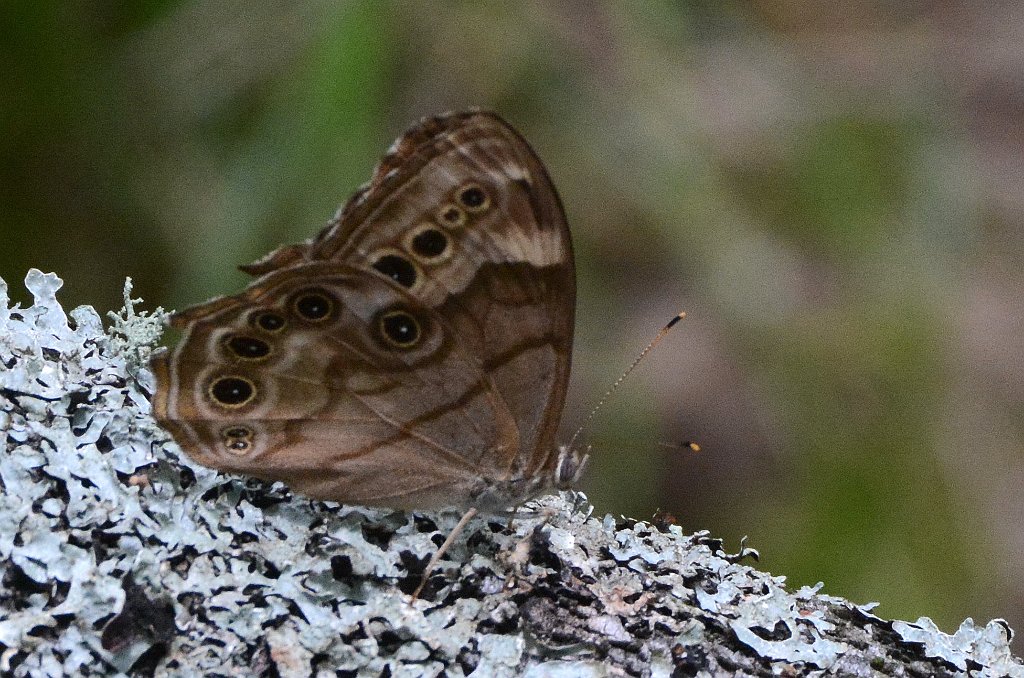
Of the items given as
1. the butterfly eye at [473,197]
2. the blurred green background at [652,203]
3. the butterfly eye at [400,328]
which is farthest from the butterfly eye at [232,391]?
the blurred green background at [652,203]

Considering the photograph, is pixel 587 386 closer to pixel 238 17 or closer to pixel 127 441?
pixel 238 17

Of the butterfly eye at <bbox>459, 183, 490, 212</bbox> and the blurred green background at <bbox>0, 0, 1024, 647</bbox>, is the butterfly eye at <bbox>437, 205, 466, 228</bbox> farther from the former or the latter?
the blurred green background at <bbox>0, 0, 1024, 647</bbox>

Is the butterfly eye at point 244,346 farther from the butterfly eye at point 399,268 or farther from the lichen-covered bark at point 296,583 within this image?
the butterfly eye at point 399,268

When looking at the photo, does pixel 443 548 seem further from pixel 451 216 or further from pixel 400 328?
pixel 451 216

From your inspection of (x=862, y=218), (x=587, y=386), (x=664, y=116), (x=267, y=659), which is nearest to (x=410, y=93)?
(x=664, y=116)

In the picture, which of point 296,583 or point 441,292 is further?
point 441,292

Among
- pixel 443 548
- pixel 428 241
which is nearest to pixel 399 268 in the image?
pixel 428 241
